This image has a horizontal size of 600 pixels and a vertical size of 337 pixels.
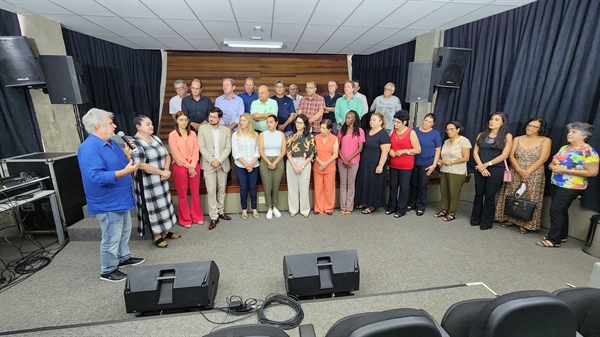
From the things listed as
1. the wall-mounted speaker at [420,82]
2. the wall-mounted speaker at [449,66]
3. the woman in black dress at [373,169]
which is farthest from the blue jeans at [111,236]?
the wall-mounted speaker at [449,66]

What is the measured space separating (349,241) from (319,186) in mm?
1028

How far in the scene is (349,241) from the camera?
327 cm

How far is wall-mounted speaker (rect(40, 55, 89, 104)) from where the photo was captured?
370cm

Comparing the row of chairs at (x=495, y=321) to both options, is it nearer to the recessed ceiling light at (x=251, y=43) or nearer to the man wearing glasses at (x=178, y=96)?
the man wearing glasses at (x=178, y=96)

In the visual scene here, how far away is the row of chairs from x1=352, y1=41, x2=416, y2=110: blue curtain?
5189 mm

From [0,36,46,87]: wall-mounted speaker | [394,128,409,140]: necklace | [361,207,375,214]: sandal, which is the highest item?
[0,36,46,87]: wall-mounted speaker

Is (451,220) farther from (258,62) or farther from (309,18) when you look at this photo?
(258,62)

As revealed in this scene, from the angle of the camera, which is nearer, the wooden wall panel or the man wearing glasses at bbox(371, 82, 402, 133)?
the man wearing glasses at bbox(371, 82, 402, 133)

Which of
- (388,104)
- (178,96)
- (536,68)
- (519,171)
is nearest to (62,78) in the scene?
(178,96)

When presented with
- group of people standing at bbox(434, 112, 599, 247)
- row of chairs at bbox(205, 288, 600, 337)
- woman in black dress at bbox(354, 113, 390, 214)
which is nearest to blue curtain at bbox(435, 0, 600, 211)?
group of people standing at bbox(434, 112, 599, 247)

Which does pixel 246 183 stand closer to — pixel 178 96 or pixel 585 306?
pixel 178 96

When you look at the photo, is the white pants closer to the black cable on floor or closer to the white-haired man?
the white-haired man

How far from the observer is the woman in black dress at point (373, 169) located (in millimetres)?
3768

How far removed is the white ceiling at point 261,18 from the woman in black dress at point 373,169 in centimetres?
152
